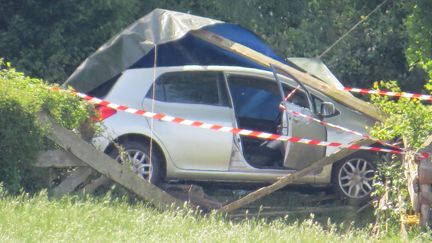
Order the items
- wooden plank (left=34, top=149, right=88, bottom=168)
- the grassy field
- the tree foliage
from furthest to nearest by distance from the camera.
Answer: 1. the tree foliage
2. wooden plank (left=34, top=149, right=88, bottom=168)
3. the grassy field

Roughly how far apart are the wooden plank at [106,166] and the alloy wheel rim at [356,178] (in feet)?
7.65

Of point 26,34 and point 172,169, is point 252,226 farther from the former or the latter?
point 26,34

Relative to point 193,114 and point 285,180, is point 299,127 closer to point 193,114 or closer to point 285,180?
point 285,180

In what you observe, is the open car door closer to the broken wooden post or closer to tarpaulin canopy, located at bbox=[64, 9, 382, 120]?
tarpaulin canopy, located at bbox=[64, 9, 382, 120]

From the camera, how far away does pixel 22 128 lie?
386 inches

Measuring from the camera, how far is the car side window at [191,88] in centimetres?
1219

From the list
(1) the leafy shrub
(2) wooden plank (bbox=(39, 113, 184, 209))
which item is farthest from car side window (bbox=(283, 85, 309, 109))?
(2) wooden plank (bbox=(39, 113, 184, 209))

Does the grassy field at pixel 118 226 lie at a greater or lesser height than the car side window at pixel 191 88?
lesser

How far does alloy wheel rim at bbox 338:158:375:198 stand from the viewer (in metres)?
12.0

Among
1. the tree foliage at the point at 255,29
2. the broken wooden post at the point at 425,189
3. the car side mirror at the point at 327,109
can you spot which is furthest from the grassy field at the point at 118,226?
the tree foliage at the point at 255,29

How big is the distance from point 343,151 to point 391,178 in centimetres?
106

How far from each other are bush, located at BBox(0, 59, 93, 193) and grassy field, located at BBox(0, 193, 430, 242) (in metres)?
0.66

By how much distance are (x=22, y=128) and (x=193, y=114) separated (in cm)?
279

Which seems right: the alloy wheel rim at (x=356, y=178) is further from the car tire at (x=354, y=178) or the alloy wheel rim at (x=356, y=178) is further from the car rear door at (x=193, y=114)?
the car rear door at (x=193, y=114)
